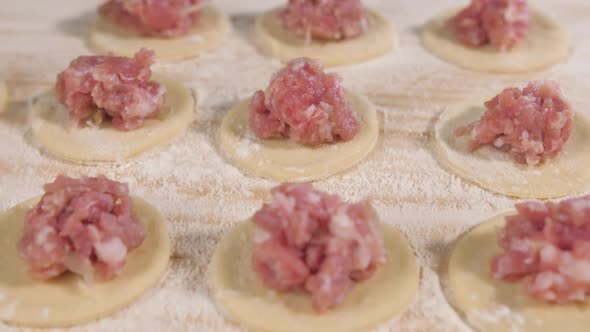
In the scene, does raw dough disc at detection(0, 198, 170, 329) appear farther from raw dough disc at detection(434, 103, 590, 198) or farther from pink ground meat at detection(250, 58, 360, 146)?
raw dough disc at detection(434, 103, 590, 198)

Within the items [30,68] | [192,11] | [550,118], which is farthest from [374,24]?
[30,68]

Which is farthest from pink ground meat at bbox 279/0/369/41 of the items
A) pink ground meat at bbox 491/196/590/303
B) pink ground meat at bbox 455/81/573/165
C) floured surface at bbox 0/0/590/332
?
pink ground meat at bbox 491/196/590/303

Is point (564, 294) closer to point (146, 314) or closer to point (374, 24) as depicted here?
point (146, 314)

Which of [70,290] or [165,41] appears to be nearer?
[70,290]

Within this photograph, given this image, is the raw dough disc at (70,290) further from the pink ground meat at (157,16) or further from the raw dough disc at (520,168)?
the pink ground meat at (157,16)

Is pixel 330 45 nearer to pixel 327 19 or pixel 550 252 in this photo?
pixel 327 19

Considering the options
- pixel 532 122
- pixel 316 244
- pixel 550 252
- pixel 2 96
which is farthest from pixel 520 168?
pixel 2 96
